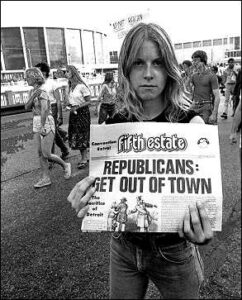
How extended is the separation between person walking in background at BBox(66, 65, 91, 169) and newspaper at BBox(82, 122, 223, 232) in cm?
365

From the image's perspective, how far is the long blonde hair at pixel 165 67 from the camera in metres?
1.15

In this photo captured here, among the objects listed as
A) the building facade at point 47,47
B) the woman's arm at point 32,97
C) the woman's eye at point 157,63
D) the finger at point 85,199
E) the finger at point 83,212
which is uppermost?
the building facade at point 47,47

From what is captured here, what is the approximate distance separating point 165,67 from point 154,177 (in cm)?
48

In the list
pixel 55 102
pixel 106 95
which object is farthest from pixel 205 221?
pixel 106 95

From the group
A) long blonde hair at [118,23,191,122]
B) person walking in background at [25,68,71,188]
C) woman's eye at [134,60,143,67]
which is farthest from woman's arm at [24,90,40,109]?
woman's eye at [134,60,143,67]

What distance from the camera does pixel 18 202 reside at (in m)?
3.62

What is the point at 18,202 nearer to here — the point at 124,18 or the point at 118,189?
the point at 118,189

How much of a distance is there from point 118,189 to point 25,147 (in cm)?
593

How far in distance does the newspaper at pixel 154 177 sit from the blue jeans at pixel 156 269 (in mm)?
190

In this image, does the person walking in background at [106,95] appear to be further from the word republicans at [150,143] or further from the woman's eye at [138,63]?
the word republicans at [150,143]

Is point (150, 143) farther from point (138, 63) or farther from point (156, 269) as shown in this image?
point (156, 269)

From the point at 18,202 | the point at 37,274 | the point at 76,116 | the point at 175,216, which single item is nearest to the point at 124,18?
the point at 76,116

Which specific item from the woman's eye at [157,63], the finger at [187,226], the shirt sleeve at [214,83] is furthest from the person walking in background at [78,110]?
the finger at [187,226]

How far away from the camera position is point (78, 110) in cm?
466
